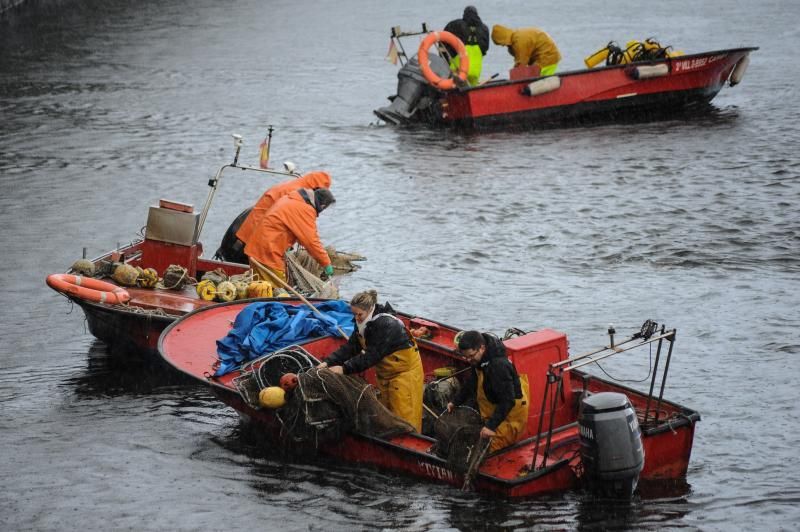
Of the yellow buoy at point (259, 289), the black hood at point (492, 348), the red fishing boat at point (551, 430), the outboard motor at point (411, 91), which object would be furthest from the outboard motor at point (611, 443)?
the outboard motor at point (411, 91)

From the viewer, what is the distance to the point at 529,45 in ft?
77.8

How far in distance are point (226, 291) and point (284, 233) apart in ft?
3.13

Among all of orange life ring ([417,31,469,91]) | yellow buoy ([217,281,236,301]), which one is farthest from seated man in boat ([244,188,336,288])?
orange life ring ([417,31,469,91])

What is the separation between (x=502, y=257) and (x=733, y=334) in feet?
14.6

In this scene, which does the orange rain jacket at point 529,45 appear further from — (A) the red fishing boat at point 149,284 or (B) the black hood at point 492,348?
(B) the black hood at point 492,348

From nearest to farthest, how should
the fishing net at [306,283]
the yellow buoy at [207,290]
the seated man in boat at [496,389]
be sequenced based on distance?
the seated man in boat at [496,389], the yellow buoy at [207,290], the fishing net at [306,283]

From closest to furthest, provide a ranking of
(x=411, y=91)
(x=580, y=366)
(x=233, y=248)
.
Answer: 1. (x=580, y=366)
2. (x=233, y=248)
3. (x=411, y=91)

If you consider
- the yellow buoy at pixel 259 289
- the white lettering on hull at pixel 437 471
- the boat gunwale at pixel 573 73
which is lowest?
the white lettering on hull at pixel 437 471

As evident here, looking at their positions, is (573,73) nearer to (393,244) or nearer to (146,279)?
(393,244)

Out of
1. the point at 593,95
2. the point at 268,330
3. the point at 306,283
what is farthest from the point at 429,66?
the point at 268,330

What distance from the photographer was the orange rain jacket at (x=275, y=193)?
13336mm

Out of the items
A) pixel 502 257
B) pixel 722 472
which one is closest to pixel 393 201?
pixel 502 257

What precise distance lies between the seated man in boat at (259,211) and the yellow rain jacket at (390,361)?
3916mm

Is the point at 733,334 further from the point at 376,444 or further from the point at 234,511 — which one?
the point at 234,511
